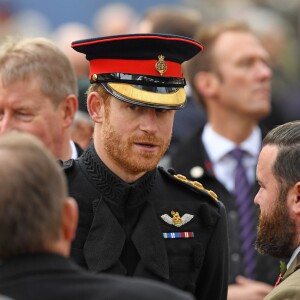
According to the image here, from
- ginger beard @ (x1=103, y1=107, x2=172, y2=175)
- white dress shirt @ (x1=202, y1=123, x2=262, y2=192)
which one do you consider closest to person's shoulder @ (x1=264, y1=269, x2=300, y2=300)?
ginger beard @ (x1=103, y1=107, x2=172, y2=175)

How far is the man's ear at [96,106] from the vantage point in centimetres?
488

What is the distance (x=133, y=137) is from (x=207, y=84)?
3.15 metres

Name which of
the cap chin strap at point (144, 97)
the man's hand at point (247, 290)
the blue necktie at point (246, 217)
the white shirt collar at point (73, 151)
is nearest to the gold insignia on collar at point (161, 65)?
the cap chin strap at point (144, 97)

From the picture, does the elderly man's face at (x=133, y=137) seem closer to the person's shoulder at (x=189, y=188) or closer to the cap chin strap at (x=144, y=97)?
the cap chin strap at (x=144, y=97)

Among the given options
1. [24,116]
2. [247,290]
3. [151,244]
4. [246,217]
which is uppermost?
[24,116]

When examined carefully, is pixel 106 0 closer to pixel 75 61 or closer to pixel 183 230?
pixel 75 61

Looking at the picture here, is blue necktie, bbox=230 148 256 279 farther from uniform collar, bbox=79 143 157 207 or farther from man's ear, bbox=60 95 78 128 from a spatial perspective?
uniform collar, bbox=79 143 157 207

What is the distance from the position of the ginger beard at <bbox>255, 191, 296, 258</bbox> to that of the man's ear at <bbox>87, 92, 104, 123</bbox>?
34.7 inches

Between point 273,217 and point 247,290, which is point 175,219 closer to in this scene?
point 273,217

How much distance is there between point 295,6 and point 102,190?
1141cm

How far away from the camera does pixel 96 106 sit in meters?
4.91

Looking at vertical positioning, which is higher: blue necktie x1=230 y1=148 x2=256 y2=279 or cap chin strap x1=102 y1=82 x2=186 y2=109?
cap chin strap x1=102 y1=82 x2=186 y2=109

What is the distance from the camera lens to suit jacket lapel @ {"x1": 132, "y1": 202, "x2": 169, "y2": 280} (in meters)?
4.75

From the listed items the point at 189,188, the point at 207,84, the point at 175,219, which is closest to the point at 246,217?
the point at 207,84
